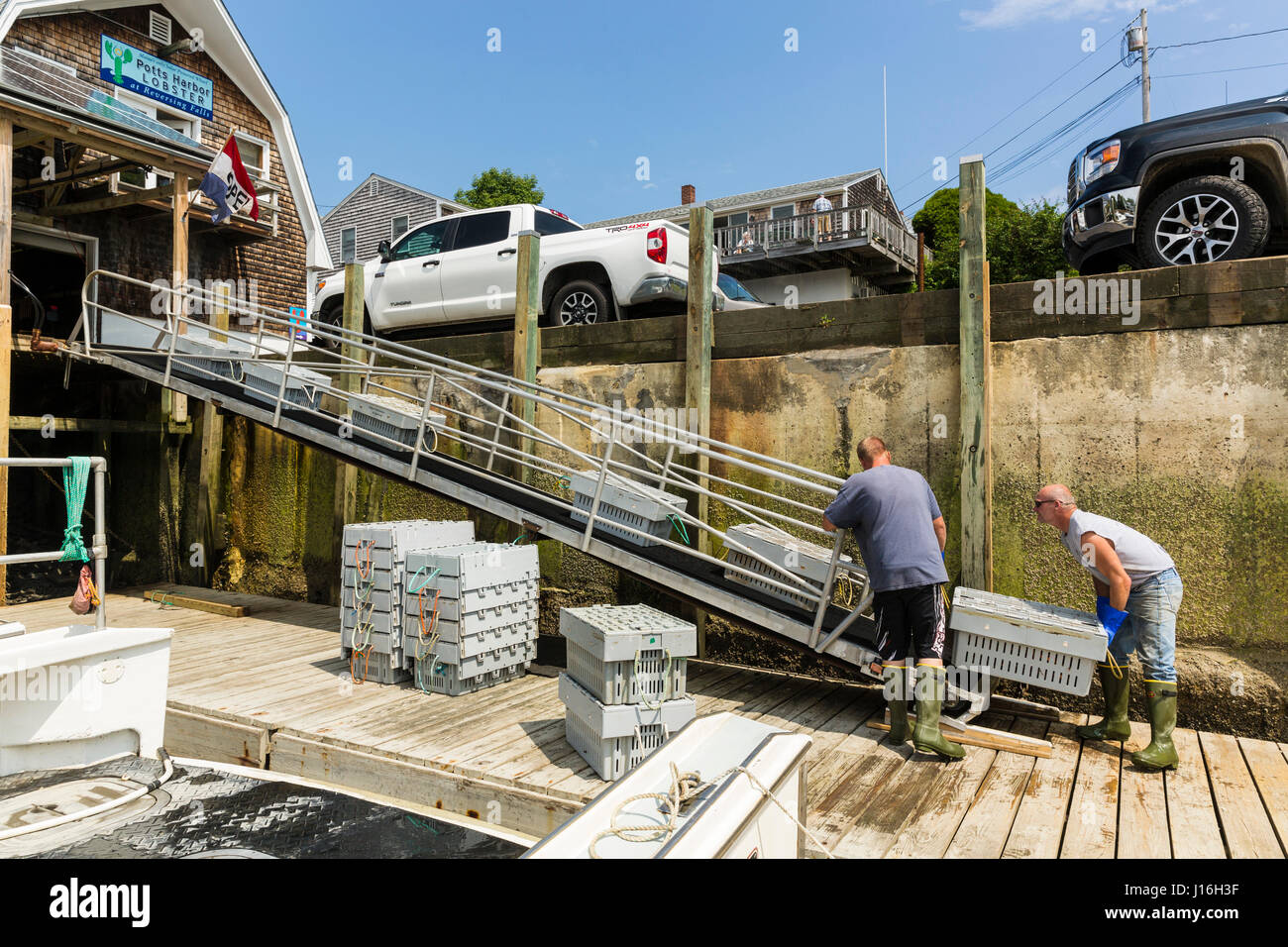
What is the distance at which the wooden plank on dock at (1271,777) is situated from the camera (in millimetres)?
3739

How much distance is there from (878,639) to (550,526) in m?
2.65

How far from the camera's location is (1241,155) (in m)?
5.43

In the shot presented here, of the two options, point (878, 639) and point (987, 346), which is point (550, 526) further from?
point (987, 346)

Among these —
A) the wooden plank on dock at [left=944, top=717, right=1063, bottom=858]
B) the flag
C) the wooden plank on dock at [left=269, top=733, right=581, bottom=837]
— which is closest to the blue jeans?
the wooden plank on dock at [left=944, top=717, right=1063, bottom=858]

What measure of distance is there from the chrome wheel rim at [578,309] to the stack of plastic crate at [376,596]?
299 centimetres

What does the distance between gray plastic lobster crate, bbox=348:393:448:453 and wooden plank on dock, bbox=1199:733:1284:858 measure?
20.4 feet

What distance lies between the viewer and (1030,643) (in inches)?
181

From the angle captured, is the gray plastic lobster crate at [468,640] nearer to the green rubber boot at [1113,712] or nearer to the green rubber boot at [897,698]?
the green rubber boot at [897,698]

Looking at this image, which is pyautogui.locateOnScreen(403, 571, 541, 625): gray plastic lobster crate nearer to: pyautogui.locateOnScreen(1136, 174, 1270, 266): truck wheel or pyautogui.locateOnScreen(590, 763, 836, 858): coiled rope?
pyautogui.locateOnScreen(590, 763, 836, 858): coiled rope

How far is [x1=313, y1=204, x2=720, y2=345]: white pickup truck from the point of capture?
7.85m

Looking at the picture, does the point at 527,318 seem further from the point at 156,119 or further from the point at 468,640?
the point at 156,119

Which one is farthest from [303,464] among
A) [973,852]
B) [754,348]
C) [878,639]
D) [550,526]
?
[973,852]
